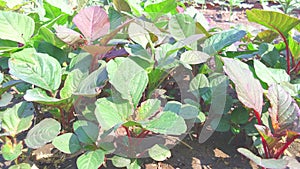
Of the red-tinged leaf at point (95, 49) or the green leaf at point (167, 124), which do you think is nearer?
the green leaf at point (167, 124)

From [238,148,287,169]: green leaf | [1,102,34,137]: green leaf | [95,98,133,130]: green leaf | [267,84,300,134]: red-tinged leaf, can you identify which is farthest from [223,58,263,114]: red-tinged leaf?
[1,102,34,137]: green leaf

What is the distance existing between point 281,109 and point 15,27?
A: 0.77 m

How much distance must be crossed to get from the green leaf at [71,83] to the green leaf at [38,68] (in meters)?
0.02

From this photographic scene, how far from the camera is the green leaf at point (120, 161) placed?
867mm

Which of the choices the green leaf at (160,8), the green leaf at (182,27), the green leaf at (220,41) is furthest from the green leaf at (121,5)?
the green leaf at (220,41)

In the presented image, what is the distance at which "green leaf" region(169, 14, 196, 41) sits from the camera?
104cm

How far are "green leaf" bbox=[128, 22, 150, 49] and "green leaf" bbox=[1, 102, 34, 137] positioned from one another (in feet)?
1.15

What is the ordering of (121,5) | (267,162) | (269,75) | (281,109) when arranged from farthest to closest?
(121,5) → (269,75) → (281,109) → (267,162)

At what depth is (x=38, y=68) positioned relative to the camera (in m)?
0.89

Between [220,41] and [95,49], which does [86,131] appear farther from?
[220,41]

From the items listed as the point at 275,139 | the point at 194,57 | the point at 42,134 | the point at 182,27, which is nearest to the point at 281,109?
the point at 275,139

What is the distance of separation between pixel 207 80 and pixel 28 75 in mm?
464

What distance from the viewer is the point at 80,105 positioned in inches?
37.0

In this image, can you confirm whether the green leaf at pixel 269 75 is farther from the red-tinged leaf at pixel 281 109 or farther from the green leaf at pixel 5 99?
the green leaf at pixel 5 99
